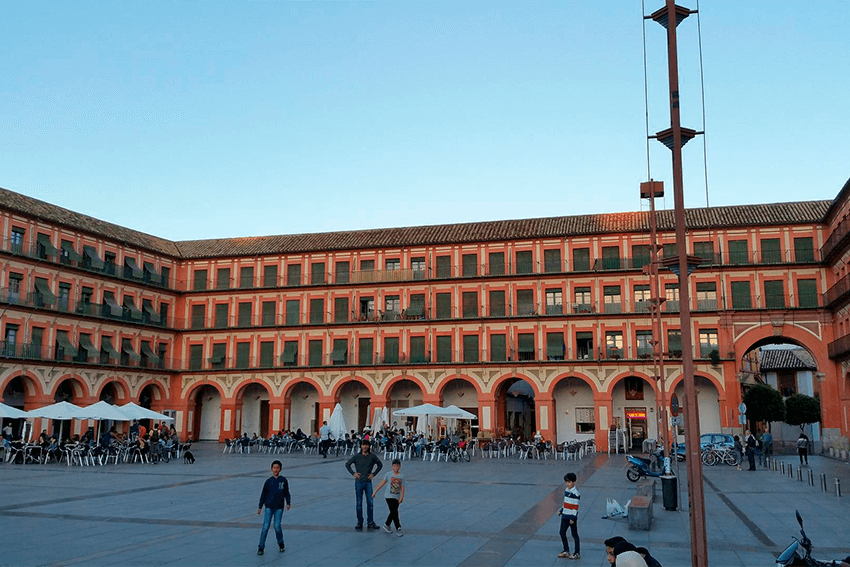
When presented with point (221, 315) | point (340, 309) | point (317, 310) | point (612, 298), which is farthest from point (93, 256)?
point (612, 298)

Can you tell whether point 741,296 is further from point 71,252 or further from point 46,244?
point 46,244

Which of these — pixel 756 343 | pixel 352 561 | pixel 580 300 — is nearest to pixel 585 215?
pixel 580 300

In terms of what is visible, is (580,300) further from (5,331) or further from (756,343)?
(5,331)

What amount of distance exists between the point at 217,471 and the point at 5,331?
19.8m

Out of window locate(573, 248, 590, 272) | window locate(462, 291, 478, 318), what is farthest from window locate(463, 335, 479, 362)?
window locate(573, 248, 590, 272)

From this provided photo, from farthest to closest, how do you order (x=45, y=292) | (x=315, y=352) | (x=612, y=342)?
1. (x=315, y=352)
2. (x=612, y=342)
3. (x=45, y=292)

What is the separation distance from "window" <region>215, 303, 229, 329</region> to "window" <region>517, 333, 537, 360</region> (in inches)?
793

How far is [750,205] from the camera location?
44.4m

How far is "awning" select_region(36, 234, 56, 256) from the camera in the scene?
40.8 m

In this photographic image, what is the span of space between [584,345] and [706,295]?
7520 mm

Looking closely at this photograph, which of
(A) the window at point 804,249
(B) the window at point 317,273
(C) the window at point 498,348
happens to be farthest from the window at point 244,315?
Answer: (A) the window at point 804,249

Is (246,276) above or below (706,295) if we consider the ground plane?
above

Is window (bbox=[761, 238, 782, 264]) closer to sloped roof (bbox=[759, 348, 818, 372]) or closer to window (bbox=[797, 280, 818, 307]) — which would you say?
window (bbox=[797, 280, 818, 307])

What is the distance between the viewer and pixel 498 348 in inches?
1774
